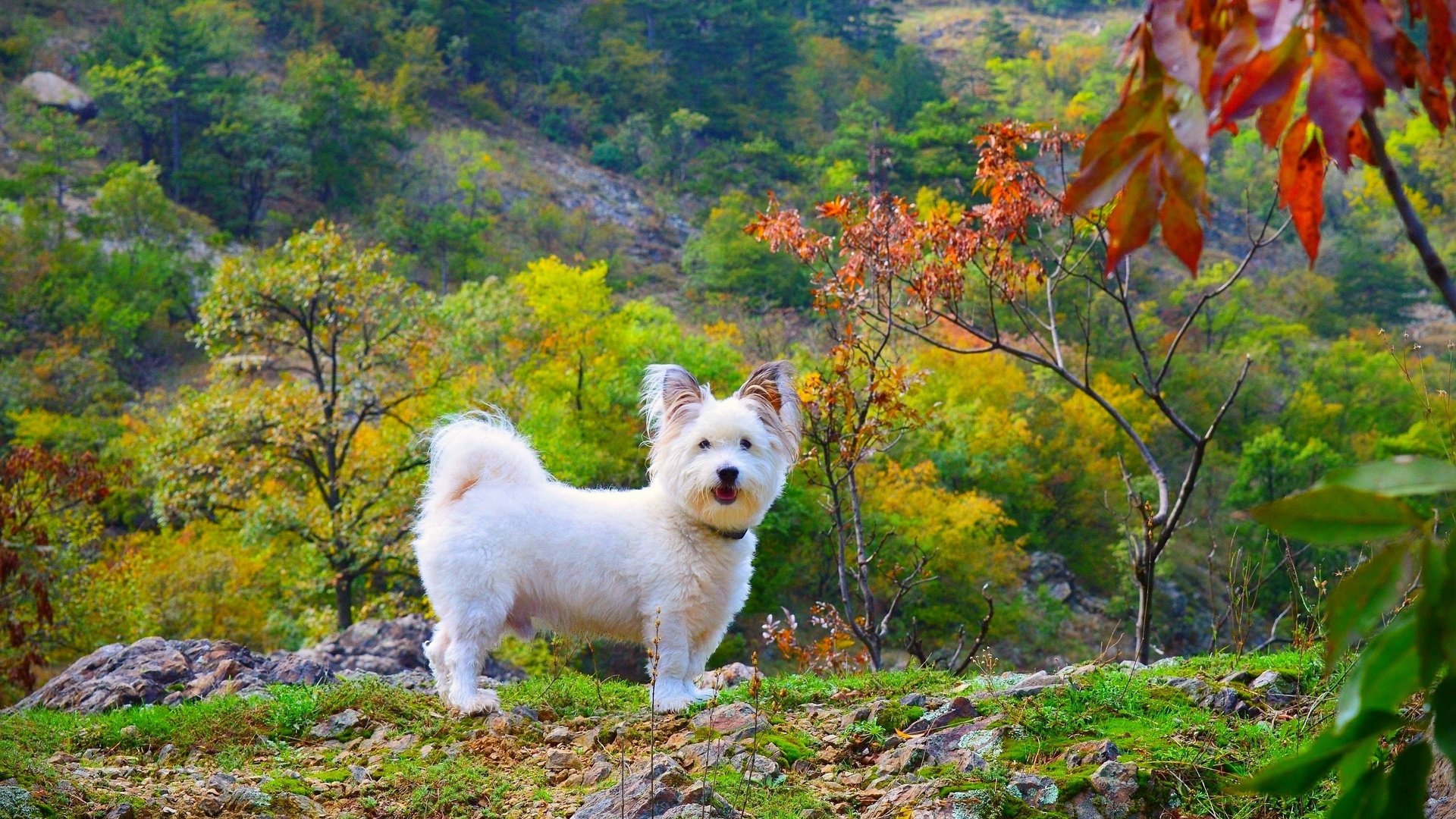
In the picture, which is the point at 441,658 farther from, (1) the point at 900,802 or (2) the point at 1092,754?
(2) the point at 1092,754

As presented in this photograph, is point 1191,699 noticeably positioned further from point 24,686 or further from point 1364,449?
point 1364,449

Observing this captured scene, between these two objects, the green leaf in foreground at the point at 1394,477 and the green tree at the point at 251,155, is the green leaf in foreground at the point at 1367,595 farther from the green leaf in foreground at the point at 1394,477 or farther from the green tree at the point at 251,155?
the green tree at the point at 251,155

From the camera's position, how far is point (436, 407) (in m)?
29.6

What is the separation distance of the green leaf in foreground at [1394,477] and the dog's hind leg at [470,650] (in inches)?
208

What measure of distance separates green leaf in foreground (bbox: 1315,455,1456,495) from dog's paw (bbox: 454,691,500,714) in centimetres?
512

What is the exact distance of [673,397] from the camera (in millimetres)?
6734

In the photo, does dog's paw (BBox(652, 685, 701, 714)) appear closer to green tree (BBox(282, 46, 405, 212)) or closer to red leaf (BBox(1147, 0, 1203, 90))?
red leaf (BBox(1147, 0, 1203, 90))

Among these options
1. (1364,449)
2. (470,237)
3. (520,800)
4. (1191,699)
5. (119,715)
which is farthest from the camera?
(470,237)

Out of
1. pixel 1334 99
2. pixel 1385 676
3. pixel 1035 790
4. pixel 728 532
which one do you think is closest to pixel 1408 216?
pixel 1334 99

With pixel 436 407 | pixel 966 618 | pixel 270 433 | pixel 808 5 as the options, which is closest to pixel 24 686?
pixel 270 433

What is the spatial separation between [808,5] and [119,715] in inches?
4504

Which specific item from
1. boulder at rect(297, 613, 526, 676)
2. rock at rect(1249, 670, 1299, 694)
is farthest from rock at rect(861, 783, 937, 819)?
boulder at rect(297, 613, 526, 676)

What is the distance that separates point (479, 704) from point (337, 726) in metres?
0.64

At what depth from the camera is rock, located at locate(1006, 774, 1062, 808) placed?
436 centimetres
